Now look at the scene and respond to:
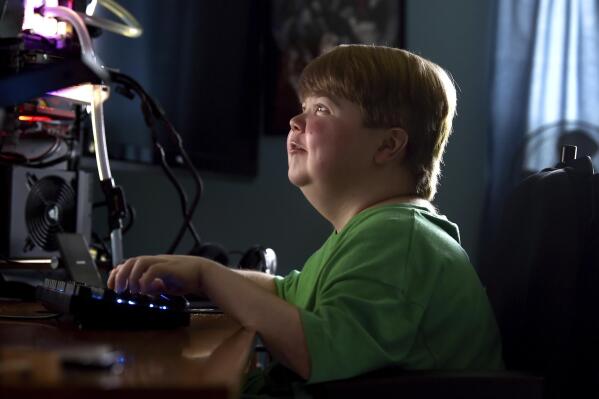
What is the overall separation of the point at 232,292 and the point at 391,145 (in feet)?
1.36

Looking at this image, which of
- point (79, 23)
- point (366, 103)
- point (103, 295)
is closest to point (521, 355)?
point (366, 103)

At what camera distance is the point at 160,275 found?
105 cm

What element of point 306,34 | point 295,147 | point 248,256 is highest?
point 306,34

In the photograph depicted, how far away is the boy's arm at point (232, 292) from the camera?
0.94 m

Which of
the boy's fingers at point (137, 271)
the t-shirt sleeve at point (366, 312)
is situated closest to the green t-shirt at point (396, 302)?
the t-shirt sleeve at point (366, 312)

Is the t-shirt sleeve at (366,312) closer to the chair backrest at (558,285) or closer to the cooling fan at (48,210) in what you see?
the chair backrest at (558,285)

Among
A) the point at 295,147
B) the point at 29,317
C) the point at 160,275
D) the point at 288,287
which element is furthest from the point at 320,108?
the point at 29,317

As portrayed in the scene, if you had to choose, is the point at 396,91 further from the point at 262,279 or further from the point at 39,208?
the point at 39,208

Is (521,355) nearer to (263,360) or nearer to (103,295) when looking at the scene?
(103,295)

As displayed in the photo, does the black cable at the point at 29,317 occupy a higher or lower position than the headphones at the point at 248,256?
higher

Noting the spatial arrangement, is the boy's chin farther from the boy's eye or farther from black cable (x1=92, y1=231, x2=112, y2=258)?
black cable (x1=92, y1=231, x2=112, y2=258)

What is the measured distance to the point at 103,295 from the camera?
0.98 metres

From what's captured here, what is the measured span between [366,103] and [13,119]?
59 cm

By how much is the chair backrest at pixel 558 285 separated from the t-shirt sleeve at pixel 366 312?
0.51 ft
